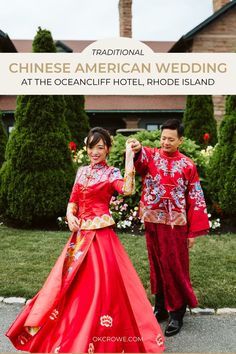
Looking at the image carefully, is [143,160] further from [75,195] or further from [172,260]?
[172,260]

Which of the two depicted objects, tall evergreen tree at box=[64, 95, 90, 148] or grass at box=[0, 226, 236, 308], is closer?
grass at box=[0, 226, 236, 308]

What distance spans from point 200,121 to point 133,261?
9961 millimetres

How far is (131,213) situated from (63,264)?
511 centimetres

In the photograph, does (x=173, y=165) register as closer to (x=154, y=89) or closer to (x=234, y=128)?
(x=154, y=89)

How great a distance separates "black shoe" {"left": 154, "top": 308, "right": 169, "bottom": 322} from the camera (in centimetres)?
428

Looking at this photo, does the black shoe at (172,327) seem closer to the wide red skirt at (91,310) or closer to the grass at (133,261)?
the wide red skirt at (91,310)

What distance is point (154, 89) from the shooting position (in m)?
4.91

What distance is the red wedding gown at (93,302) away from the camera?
125 inches

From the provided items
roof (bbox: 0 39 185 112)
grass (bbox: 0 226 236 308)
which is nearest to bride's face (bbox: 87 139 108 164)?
grass (bbox: 0 226 236 308)

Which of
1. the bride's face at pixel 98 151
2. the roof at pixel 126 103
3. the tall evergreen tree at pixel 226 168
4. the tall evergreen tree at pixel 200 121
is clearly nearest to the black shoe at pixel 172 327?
the bride's face at pixel 98 151

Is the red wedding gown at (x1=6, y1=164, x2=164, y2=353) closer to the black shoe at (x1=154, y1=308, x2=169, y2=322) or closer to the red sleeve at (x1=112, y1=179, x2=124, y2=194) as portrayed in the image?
the red sleeve at (x1=112, y1=179, x2=124, y2=194)

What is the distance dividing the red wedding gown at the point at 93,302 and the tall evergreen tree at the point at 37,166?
5105mm

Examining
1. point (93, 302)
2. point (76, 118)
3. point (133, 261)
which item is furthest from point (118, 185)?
point (76, 118)

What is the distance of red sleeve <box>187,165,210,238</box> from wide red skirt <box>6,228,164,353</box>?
82 cm
